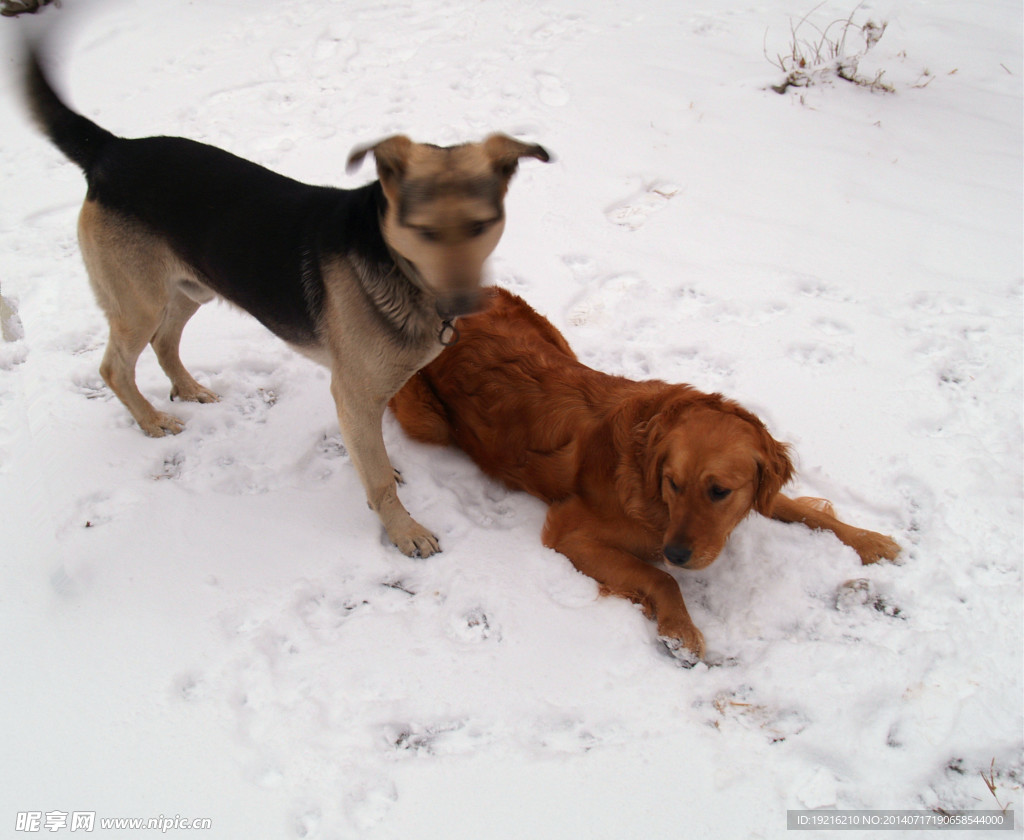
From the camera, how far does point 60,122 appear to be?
2852 mm

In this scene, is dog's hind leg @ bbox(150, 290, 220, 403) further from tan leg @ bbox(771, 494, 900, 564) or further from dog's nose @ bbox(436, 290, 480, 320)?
tan leg @ bbox(771, 494, 900, 564)

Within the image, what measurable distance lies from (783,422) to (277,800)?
298cm

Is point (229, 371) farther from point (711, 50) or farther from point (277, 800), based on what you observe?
point (711, 50)

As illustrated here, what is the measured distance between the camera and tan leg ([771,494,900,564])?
9.72 feet

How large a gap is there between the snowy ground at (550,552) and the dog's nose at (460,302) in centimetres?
125

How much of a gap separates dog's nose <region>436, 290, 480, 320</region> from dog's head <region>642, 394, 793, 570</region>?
105 centimetres

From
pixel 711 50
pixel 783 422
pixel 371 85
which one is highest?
pixel 711 50

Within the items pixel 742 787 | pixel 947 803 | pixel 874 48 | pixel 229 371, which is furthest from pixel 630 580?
pixel 874 48

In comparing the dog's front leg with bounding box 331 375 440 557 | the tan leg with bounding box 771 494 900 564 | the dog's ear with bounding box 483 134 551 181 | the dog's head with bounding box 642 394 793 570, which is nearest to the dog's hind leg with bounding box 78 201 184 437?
the dog's front leg with bounding box 331 375 440 557

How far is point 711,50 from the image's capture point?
6.93 metres

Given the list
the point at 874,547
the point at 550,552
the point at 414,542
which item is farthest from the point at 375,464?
the point at 874,547

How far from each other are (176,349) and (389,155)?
2044mm

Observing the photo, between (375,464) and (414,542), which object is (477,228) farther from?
(414,542)

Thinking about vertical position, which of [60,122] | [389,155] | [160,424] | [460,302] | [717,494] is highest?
[389,155]
